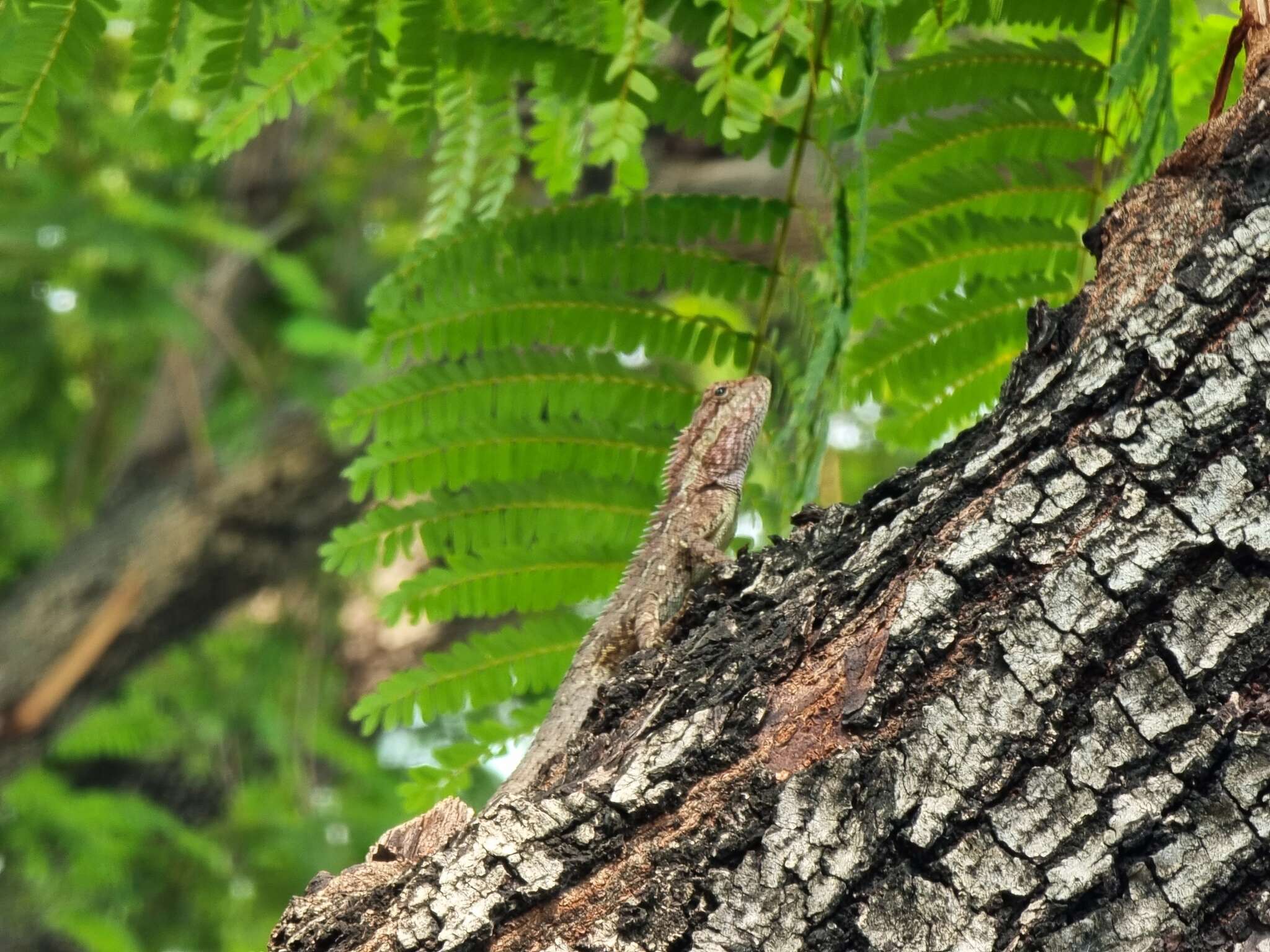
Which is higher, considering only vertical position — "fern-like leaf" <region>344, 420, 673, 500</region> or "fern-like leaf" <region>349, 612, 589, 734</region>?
"fern-like leaf" <region>344, 420, 673, 500</region>

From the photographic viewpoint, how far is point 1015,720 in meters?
1.83

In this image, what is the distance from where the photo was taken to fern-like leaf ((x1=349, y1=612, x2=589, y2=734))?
3.21 metres

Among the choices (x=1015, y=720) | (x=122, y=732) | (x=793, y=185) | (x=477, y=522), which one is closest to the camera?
(x=1015, y=720)

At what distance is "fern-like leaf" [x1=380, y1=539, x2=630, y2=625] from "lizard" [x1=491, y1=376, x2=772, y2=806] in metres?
0.21

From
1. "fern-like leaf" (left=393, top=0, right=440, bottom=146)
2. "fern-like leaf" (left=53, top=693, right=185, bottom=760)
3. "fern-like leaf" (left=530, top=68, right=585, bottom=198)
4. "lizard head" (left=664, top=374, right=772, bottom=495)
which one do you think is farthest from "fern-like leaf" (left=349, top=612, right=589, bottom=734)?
"fern-like leaf" (left=53, top=693, right=185, bottom=760)

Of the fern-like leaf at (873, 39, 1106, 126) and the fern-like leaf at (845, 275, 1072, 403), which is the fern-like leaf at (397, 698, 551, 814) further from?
the fern-like leaf at (873, 39, 1106, 126)

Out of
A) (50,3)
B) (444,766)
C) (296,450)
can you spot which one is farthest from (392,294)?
(296,450)

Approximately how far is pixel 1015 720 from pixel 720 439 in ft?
7.48

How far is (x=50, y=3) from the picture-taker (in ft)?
8.46

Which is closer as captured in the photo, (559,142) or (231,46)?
(231,46)

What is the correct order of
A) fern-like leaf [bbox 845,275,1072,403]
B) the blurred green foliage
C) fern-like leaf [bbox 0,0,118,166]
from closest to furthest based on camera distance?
fern-like leaf [bbox 0,0,118,166]
fern-like leaf [bbox 845,275,1072,403]
the blurred green foliage

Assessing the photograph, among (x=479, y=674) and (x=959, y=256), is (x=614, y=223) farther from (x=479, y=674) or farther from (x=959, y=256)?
(x=479, y=674)

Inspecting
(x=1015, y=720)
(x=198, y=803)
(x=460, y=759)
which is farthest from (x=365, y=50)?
(x=198, y=803)

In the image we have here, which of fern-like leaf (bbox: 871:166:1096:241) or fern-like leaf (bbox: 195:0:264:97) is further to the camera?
fern-like leaf (bbox: 871:166:1096:241)
